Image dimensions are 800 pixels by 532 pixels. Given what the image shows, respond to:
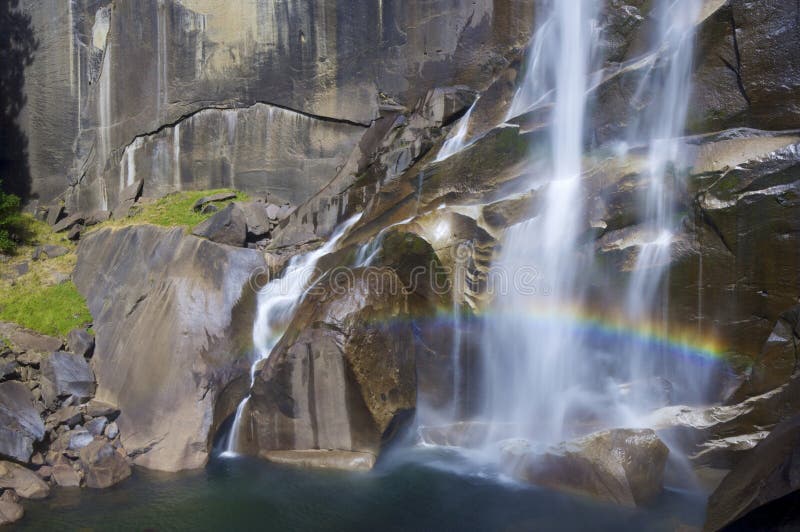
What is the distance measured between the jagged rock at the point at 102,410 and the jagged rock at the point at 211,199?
561 centimetres

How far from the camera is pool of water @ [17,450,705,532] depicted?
6.93 metres

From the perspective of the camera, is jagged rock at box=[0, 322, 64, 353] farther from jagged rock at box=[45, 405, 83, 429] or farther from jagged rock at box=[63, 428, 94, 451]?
jagged rock at box=[63, 428, 94, 451]

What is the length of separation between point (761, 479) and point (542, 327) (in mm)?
4014

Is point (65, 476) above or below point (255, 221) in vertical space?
below

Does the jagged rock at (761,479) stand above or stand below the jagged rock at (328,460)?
above

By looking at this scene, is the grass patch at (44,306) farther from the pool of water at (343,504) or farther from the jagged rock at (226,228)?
the pool of water at (343,504)

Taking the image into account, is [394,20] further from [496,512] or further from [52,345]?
[496,512]

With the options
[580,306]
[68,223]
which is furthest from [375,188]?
[68,223]

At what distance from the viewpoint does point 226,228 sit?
466 inches

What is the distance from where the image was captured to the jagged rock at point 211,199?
14164 mm

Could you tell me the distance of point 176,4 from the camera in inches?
601

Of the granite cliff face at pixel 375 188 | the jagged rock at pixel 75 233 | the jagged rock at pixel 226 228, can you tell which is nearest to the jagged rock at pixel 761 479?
the granite cliff face at pixel 375 188

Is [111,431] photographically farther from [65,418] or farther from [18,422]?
[18,422]

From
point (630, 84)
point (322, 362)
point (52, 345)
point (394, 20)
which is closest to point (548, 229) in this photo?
point (630, 84)
